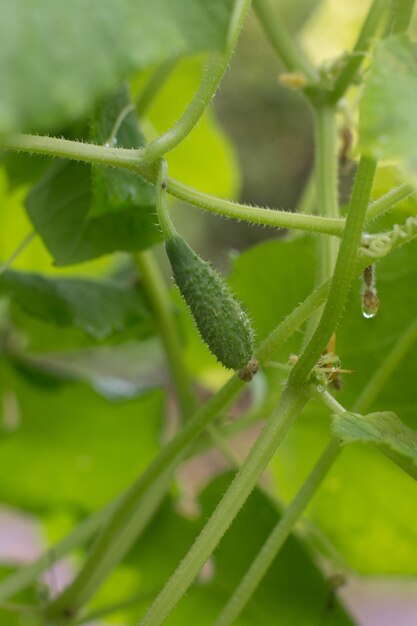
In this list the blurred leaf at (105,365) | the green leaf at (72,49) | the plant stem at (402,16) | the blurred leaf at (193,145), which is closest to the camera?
the green leaf at (72,49)

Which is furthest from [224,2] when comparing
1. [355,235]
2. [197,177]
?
[197,177]

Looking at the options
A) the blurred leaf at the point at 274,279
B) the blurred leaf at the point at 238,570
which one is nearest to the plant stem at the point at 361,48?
the blurred leaf at the point at 274,279

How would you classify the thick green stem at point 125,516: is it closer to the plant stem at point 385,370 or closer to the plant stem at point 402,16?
the plant stem at point 385,370

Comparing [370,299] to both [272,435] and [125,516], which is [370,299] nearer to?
[272,435]

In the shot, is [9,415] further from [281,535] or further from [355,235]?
[355,235]

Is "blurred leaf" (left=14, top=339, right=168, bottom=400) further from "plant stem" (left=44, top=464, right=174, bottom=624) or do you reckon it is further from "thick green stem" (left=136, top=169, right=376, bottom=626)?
"thick green stem" (left=136, top=169, right=376, bottom=626)

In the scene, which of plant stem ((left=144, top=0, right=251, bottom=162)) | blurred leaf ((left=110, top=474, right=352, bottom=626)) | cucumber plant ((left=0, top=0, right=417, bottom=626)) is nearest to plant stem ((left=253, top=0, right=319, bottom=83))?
cucumber plant ((left=0, top=0, right=417, bottom=626))

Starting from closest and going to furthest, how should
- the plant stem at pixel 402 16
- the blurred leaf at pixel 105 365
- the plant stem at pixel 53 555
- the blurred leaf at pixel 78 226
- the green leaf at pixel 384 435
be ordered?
the green leaf at pixel 384 435 < the plant stem at pixel 402 16 < the blurred leaf at pixel 78 226 < the plant stem at pixel 53 555 < the blurred leaf at pixel 105 365
